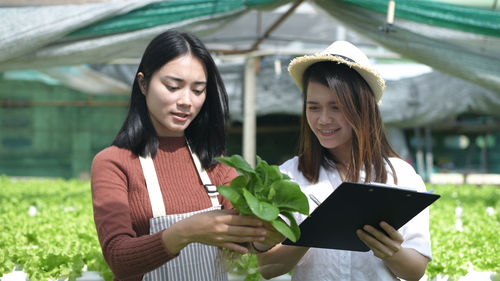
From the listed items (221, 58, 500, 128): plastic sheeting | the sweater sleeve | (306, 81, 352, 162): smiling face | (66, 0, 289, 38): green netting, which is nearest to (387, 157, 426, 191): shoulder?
(306, 81, 352, 162): smiling face

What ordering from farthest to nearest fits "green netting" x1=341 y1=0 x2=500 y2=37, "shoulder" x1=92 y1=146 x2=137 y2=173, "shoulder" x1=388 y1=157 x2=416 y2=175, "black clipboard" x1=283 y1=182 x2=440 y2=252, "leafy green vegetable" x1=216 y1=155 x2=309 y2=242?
"green netting" x1=341 y1=0 x2=500 y2=37 < "shoulder" x1=388 y1=157 x2=416 y2=175 < "shoulder" x1=92 y1=146 x2=137 y2=173 < "black clipboard" x1=283 y1=182 x2=440 y2=252 < "leafy green vegetable" x1=216 y1=155 x2=309 y2=242

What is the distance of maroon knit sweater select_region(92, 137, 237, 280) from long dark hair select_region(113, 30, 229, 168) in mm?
43

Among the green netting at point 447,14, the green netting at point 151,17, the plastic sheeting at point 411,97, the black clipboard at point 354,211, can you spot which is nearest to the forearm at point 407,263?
the black clipboard at point 354,211

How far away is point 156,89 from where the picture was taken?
144 centimetres

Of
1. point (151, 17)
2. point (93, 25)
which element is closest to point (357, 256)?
point (151, 17)

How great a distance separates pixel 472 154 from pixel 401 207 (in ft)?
35.7

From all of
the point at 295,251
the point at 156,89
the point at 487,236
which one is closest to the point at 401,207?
the point at 295,251

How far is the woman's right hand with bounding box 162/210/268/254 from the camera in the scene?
45.9 inches

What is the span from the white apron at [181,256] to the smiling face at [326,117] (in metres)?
0.42

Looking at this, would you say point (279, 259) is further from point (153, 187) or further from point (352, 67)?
point (352, 67)

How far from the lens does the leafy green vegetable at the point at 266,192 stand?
1.16 meters

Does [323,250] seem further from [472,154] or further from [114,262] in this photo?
[472,154]

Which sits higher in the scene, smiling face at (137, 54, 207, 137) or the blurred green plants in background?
smiling face at (137, 54, 207, 137)

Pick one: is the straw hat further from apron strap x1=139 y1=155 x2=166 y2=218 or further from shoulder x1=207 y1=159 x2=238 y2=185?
apron strap x1=139 y1=155 x2=166 y2=218
